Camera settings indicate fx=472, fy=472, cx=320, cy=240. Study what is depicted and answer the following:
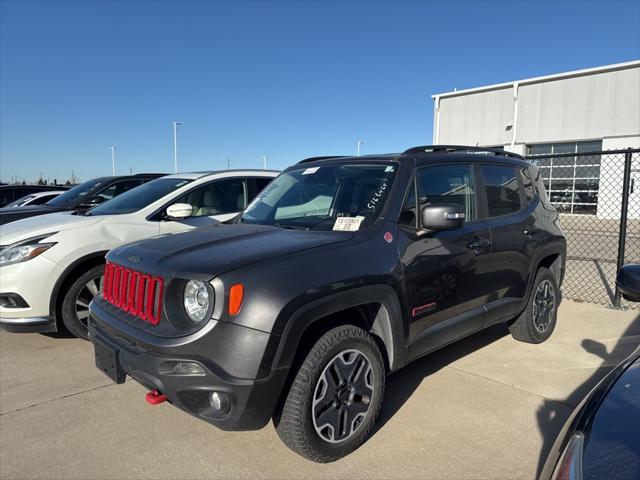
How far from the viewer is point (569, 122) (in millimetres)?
23094

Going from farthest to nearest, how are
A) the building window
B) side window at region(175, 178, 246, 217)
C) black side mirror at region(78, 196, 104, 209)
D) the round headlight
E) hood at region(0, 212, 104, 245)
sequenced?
the building window, black side mirror at region(78, 196, 104, 209), side window at region(175, 178, 246, 217), hood at region(0, 212, 104, 245), the round headlight

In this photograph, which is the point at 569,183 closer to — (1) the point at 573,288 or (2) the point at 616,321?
(1) the point at 573,288

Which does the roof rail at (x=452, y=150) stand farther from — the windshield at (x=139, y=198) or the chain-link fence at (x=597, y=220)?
the windshield at (x=139, y=198)

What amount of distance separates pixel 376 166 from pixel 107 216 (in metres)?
3.13

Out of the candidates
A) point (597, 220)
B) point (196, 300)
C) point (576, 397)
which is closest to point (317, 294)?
point (196, 300)

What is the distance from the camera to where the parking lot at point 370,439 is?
109 inches

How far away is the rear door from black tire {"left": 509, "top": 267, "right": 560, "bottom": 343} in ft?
3.29

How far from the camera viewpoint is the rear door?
10.4ft

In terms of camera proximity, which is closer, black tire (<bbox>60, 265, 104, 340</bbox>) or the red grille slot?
the red grille slot

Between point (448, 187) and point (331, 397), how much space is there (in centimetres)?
191

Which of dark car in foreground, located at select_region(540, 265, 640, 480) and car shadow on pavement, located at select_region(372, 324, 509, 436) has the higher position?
dark car in foreground, located at select_region(540, 265, 640, 480)

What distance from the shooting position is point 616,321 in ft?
18.3

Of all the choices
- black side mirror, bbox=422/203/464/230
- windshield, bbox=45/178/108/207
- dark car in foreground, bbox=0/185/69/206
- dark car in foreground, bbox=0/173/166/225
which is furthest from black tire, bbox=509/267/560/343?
dark car in foreground, bbox=0/185/69/206

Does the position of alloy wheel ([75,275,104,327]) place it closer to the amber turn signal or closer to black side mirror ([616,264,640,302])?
the amber turn signal
